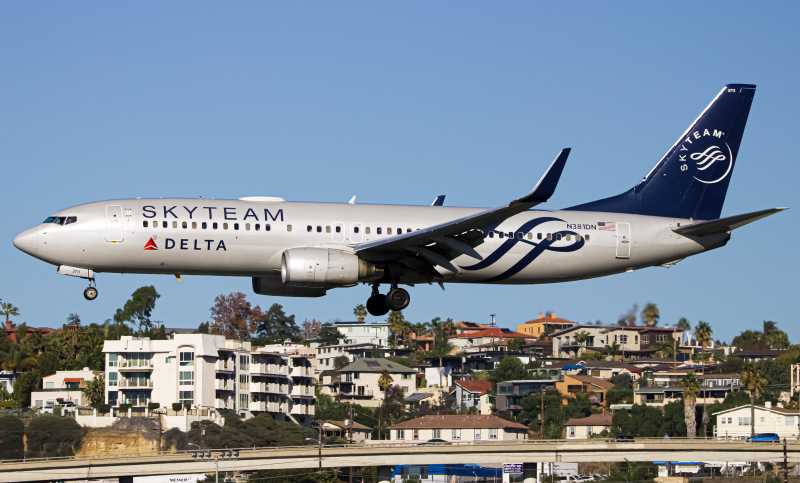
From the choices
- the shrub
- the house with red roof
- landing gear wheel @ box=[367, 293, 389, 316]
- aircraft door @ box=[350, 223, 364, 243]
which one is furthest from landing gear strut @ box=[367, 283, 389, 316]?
the house with red roof

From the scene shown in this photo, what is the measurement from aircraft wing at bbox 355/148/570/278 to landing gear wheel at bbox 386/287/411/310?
1.17m

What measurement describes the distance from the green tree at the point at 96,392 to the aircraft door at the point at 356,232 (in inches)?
3034

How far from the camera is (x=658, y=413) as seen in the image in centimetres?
11112

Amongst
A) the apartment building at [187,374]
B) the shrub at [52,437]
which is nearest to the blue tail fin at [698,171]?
the shrub at [52,437]

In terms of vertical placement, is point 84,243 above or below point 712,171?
below

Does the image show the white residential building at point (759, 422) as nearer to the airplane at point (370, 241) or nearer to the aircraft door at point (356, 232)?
the airplane at point (370, 241)

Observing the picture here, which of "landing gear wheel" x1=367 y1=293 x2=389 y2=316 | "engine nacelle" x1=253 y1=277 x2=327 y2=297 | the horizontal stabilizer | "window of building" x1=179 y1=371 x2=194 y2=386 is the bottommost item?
"window of building" x1=179 y1=371 x2=194 y2=386

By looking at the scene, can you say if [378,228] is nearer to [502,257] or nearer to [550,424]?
[502,257]

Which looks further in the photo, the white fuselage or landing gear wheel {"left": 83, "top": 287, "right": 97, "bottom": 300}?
landing gear wheel {"left": 83, "top": 287, "right": 97, "bottom": 300}

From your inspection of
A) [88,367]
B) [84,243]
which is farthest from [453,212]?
[88,367]

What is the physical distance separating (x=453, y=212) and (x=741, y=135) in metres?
15.6

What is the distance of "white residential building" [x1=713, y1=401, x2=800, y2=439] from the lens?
332 ft

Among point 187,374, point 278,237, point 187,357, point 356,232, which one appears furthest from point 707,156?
point 187,374

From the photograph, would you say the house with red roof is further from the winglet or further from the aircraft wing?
the winglet
